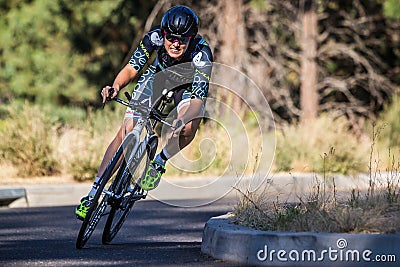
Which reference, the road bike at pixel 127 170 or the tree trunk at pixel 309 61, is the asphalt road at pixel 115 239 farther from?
the tree trunk at pixel 309 61

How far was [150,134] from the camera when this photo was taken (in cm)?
781

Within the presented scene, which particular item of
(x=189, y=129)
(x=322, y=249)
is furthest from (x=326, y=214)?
(x=189, y=129)

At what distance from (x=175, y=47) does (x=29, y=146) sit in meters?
6.37

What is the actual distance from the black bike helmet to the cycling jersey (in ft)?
0.97

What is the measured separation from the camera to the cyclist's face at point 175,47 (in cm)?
796

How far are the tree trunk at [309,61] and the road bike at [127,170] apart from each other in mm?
15620

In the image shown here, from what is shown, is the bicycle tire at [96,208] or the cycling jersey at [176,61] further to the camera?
the cycling jersey at [176,61]

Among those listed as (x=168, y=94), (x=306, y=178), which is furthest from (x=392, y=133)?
(x=168, y=94)

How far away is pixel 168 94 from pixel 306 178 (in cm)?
582

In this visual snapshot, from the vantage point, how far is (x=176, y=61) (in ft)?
27.1

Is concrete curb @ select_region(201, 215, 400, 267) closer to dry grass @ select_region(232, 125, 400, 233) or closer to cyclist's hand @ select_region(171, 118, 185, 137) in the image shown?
dry grass @ select_region(232, 125, 400, 233)

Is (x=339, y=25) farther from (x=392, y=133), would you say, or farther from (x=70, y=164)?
(x=70, y=164)

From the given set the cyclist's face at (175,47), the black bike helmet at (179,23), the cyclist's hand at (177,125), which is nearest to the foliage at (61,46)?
the cyclist's face at (175,47)

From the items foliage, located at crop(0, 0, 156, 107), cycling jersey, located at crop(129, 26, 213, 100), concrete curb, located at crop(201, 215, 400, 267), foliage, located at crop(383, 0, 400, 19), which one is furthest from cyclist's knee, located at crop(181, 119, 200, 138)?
foliage, located at crop(0, 0, 156, 107)
